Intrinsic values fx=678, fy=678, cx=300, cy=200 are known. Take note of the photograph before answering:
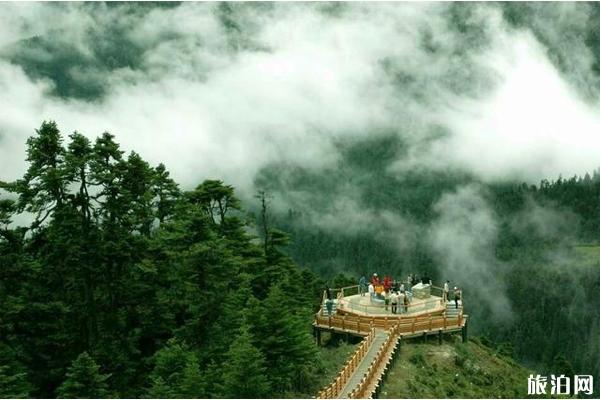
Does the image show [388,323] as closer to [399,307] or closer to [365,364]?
[399,307]

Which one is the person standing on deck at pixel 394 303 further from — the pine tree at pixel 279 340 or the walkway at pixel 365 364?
the pine tree at pixel 279 340

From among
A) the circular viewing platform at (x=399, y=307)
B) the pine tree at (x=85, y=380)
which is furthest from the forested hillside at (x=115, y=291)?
the circular viewing platform at (x=399, y=307)

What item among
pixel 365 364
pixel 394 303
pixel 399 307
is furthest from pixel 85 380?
pixel 399 307

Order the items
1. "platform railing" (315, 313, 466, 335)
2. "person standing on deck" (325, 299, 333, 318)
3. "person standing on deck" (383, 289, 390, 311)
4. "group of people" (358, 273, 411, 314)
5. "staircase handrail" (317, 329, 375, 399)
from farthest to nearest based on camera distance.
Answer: "person standing on deck" (325, 299, 333, 318), "person standing on deck" (383, 289, 390, 311), "group of people" (358, 273, 411, 314), "platform railing" (315, 313, 466, 335), "staircase handrail" (317, 329, 375, 399)

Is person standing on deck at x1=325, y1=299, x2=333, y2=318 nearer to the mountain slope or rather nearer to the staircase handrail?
the staircase handrail

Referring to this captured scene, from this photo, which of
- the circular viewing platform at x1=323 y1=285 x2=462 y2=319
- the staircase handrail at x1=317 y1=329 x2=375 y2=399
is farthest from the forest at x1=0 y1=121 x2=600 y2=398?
the circular viewing platform at x1=323 y1=285 x2=462 y2=319

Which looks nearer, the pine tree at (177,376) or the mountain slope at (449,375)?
the pine tree at (177,376)

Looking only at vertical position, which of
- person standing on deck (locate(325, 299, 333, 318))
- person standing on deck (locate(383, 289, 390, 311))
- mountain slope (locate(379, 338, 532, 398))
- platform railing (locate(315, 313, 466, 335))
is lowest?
mountain slope (locate(379, 338, 532, 398))
